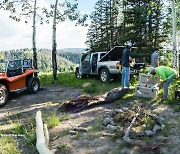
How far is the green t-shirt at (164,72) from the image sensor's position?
980cm

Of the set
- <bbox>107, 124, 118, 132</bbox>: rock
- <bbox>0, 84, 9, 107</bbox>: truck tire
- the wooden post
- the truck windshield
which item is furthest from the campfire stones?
the truck windshield

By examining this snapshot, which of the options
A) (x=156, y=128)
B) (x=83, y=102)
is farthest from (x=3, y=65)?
(x=156, y=128)

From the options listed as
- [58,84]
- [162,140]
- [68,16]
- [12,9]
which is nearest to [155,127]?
[162,140]

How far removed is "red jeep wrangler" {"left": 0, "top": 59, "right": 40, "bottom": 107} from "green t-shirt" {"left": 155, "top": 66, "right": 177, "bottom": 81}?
6.02m

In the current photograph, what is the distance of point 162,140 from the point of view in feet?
22.0

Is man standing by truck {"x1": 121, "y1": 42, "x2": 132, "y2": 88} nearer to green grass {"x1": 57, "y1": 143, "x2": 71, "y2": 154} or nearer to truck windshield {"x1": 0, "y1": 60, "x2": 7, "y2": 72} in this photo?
truck windshield {"x1": 0, "y1": 60, "x2": 7, "y2": 72}

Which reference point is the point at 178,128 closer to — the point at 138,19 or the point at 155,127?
the point at 155,127

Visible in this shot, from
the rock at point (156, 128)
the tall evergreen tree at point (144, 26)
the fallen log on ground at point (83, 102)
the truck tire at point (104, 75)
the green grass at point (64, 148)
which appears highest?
the tall evergreen tree at point (144, 26)

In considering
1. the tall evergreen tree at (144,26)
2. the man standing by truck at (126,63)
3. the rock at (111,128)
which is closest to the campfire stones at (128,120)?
the rock at (111,128)

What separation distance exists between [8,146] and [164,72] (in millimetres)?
5904

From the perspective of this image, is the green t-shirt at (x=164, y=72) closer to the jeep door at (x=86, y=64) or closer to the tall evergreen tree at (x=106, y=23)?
the jeep door at (x=86, y=64)

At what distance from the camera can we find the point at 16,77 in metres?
12.3

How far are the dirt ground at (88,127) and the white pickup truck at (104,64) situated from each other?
3582 mm

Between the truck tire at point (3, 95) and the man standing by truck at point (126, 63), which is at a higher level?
the man standing by truck at point (126, 63)
